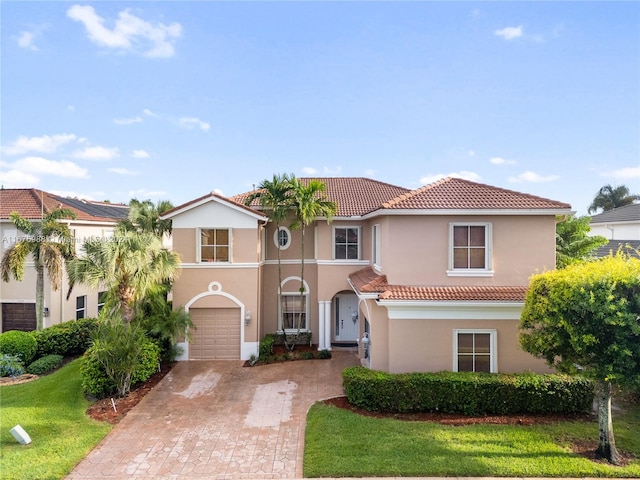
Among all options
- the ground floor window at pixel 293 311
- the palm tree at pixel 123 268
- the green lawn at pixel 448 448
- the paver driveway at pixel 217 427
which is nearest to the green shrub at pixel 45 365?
the palm tree at pixel 123 268

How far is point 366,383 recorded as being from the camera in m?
11.3

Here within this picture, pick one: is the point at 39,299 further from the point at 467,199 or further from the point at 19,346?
the point at 467,199

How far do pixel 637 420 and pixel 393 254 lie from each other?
28.0 ft

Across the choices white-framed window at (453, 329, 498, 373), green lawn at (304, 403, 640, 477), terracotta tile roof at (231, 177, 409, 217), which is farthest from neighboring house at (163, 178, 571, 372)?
green lawn at (304, 403, 640, 477)

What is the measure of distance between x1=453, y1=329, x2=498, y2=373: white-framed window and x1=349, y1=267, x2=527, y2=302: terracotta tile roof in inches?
49.5

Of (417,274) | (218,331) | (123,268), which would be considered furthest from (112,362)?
(417,274)

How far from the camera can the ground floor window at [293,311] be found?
63.9 feet

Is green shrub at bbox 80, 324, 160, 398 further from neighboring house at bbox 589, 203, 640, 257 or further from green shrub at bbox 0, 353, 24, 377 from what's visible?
neighboring house at bbox 589, 203, 640, 257

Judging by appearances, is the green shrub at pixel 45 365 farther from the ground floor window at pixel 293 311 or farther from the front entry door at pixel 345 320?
the front entry door at pixel 345 320

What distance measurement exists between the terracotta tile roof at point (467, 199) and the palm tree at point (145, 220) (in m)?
10.7

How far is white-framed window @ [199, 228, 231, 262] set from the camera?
56.0 ft

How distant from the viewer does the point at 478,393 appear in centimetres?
1090

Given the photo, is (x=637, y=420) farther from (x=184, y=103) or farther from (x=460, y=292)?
(x=184, y=103)

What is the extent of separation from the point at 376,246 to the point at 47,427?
12.9m
